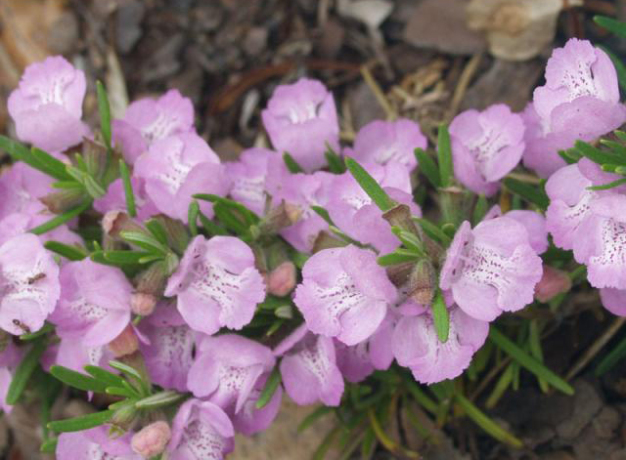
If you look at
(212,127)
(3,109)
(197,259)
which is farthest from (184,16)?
(197,259)

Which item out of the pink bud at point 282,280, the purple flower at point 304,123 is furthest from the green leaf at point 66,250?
the purple flower at point 304,123

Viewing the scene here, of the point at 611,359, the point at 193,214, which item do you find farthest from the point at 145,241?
the point at 611,359

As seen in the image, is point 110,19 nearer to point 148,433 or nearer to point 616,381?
point 148,433

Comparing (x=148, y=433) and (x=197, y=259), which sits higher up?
(x=197, y=259)

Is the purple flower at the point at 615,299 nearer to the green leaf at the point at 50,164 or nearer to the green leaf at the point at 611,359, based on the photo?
the green leaf at the point at 611,359

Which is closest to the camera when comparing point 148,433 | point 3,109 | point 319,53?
point 148,433

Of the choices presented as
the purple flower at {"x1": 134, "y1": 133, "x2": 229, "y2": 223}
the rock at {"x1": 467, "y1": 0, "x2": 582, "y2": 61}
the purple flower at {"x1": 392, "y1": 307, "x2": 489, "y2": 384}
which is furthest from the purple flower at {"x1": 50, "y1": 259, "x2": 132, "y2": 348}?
the rock at {"x1": 467, "y1": 0, "x2": 582, "y2": 61}
